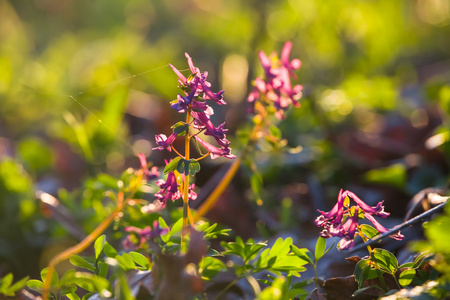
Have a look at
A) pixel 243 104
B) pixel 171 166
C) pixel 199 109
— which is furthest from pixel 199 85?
pixel 243 104

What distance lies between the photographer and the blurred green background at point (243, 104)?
205cm

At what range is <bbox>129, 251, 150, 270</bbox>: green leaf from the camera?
118 cm

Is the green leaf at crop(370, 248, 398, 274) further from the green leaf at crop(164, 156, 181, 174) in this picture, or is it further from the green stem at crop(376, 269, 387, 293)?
the green leaf at crop(164, 156, 181, 174)

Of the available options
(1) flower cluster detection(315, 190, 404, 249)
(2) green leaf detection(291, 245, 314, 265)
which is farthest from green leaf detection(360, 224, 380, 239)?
(2) green leaf detection(291, 245, 314, 265)

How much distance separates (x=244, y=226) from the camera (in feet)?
6.88

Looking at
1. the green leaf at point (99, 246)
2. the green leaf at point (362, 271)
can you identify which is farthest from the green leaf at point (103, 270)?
the green leaf at point (362, 271)

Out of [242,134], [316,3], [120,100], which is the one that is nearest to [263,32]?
[316,3]

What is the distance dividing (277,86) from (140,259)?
0.69 metres

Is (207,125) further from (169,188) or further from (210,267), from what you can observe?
(210,267)

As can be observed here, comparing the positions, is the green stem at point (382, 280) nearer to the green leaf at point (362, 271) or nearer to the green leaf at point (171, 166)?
the green leaf at point (362, 271)

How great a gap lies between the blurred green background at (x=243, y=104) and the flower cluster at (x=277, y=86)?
33 cm

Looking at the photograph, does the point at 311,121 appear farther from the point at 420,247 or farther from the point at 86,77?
the point at 86,77

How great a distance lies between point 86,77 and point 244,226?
222 cm

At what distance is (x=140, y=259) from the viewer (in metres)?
1.19
